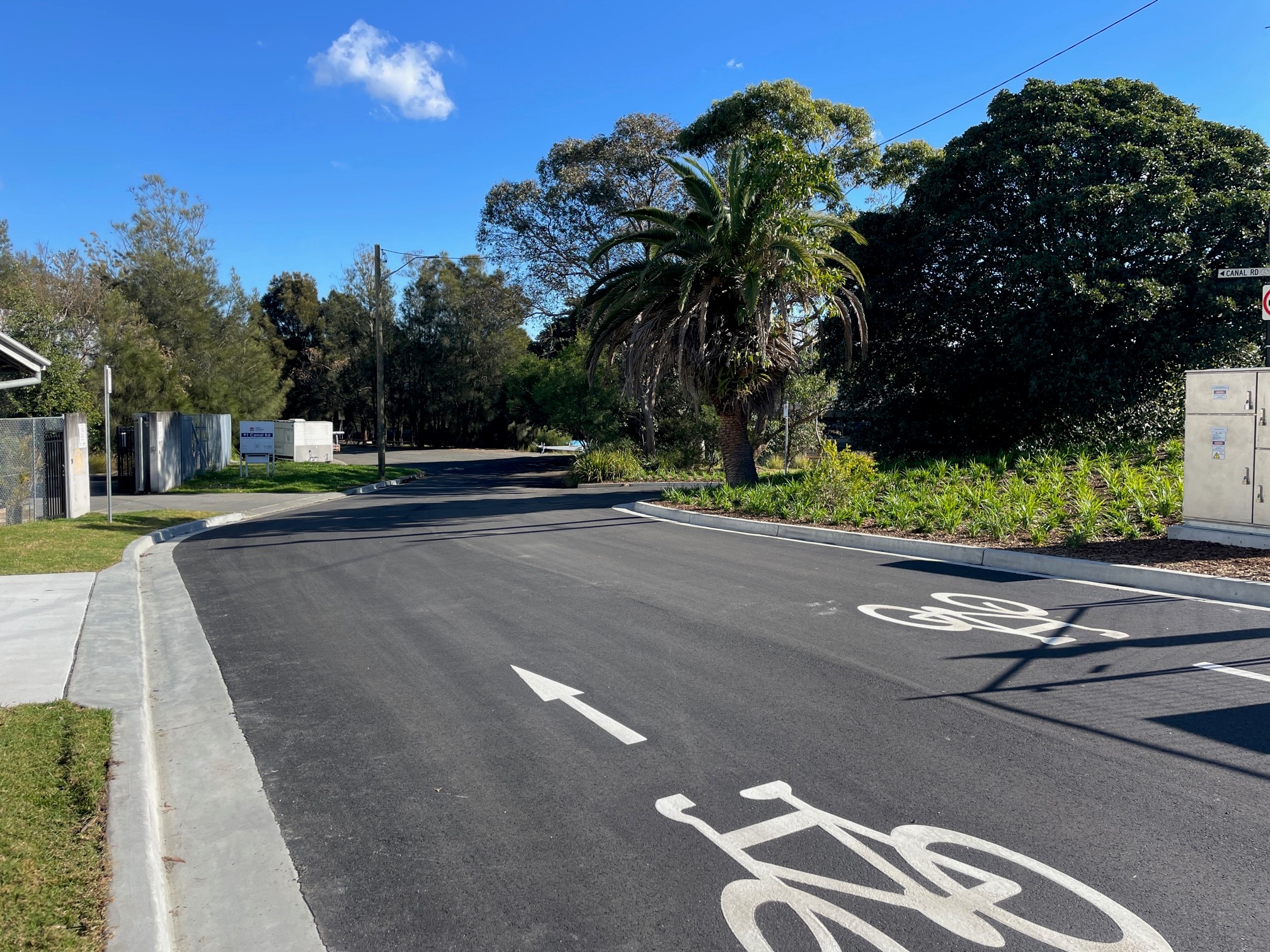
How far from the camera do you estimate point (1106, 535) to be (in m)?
11.0

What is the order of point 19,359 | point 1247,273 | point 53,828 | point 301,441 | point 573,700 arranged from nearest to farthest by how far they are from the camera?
1. point 53,828
2. point 573,700
3. point 1247,273
4. point 19,359
5. point 301,441

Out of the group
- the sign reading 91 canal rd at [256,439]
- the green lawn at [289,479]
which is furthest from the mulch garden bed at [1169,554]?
the sign reading 91 canal rd at [256,439]

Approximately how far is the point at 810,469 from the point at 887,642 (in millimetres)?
10310

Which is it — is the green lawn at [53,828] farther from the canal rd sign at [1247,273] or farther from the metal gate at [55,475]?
the metal gate at [55,475]

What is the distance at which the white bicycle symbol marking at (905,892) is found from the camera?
3121mm

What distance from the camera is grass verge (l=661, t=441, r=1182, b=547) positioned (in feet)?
37.9

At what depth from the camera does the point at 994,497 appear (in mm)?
13234

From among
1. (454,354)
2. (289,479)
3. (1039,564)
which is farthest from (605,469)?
(454,354)

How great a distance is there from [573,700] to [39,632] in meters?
5.23

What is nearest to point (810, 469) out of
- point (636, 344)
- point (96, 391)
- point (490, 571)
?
point (636, 344)

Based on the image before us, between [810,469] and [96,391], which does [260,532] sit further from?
[96,391]

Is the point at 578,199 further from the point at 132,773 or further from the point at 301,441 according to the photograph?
the point at 132,773

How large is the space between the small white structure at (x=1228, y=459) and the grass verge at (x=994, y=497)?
643 mm

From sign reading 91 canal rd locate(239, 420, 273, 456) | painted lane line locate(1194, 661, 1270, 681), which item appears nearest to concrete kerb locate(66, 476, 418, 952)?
painted lane line locate(1194, 661, 1270, 681)
